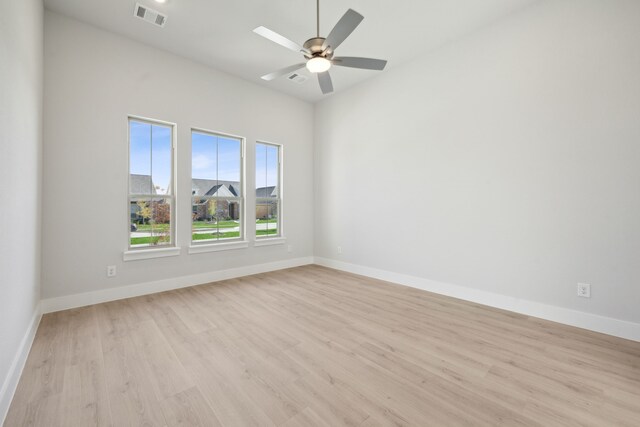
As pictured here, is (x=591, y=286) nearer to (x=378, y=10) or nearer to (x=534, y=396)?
(x=534, y=396)

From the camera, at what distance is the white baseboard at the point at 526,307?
248cm

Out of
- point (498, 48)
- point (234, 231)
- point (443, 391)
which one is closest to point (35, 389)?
point (443, 391)

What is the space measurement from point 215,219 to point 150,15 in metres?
2.71

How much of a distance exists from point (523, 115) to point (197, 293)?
451 centimetres

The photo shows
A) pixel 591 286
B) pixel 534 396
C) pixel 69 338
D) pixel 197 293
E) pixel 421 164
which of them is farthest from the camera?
pixel 421 164

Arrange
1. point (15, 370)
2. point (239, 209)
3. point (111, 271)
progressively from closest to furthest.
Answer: point (15, 370) → point (111, 271) → point (239, 209)

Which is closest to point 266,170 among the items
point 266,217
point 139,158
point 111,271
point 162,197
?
point 266,217

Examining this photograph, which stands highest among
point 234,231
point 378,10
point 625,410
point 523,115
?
point 378,10

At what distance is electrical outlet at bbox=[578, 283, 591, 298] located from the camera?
2636 millimetres

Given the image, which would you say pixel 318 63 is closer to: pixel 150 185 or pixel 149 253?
pixel 150 185

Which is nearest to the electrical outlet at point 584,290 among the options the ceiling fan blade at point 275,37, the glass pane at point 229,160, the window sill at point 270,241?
the ceiling fan blade at point 275,37

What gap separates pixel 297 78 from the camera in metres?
4.52

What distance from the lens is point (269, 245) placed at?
500 centimetres

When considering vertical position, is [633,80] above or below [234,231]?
above
